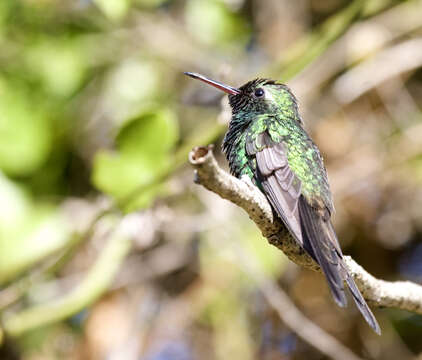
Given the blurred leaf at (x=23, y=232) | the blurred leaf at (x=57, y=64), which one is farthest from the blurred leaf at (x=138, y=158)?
the blurred leaf at (x=57, y=64)

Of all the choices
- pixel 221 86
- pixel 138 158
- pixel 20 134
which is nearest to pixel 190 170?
pixel 138 158

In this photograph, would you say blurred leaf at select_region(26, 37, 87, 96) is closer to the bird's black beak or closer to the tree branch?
the bird's black beak

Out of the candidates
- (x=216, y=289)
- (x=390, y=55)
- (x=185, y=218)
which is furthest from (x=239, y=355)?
(x=390, y=55)

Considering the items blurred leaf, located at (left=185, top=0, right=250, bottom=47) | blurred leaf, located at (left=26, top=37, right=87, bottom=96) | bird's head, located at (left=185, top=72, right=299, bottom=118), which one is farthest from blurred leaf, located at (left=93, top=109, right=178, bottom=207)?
blurred leaf, located at (left=185, top=0, right=250, bottom=47)

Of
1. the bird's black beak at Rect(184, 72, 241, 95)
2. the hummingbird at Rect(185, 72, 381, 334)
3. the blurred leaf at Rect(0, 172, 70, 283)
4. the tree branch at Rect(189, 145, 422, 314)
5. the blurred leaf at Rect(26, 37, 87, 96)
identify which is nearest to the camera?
the tree branch at Rect(189, 145, 422, 314)


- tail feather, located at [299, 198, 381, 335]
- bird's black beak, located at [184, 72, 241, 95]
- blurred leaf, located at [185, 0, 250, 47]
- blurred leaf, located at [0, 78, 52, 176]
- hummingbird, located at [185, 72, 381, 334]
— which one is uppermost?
blurred leaf, located at [185, 0, 250, 47]

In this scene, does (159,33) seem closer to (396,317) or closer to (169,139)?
(169,139)

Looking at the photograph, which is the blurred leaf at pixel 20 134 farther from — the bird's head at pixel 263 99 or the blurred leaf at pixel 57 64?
the bird's head at pixel 263 99

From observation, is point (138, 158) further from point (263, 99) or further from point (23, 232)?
point (23, 232)
